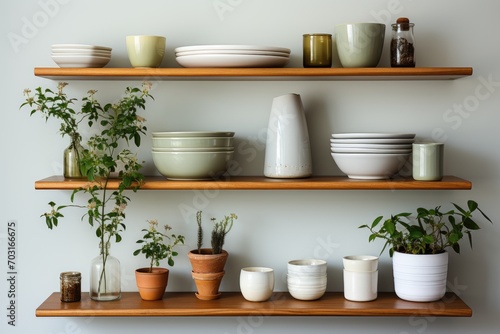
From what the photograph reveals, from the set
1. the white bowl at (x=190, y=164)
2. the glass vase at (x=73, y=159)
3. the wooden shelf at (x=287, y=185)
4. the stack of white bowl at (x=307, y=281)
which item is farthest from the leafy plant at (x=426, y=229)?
the glass vase at (x=73, y=159)

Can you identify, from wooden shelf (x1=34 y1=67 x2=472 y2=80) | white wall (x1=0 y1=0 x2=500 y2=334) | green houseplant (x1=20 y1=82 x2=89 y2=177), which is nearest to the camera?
wooden shelf (x1=34 y1=67 x2=472 y2=80)

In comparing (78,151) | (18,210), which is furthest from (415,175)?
(18,210)

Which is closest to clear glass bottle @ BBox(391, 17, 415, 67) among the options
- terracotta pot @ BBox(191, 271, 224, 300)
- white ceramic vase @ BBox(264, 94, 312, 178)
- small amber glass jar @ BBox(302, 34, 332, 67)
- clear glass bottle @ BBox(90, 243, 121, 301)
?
small amber glass jar @ BBox(302, 34, 332, 67)

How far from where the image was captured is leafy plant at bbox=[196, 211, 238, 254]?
2.78 meters

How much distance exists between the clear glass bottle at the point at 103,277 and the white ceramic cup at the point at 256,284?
0.47 m

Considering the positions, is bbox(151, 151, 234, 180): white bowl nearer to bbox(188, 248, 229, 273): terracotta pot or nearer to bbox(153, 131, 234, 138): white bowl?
bbox(153, 131, 234, 138): white bowl

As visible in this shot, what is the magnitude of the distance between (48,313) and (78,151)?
583 mm

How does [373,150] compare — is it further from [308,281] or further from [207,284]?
[207,284]

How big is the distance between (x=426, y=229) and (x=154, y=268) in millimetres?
1031

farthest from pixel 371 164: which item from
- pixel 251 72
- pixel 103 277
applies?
pixel 103 277

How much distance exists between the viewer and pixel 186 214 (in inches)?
113

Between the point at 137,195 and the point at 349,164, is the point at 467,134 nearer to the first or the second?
the point at 349,164

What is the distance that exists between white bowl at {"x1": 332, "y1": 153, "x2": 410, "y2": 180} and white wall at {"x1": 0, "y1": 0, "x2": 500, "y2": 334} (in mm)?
174

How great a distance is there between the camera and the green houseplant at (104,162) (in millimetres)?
2658
